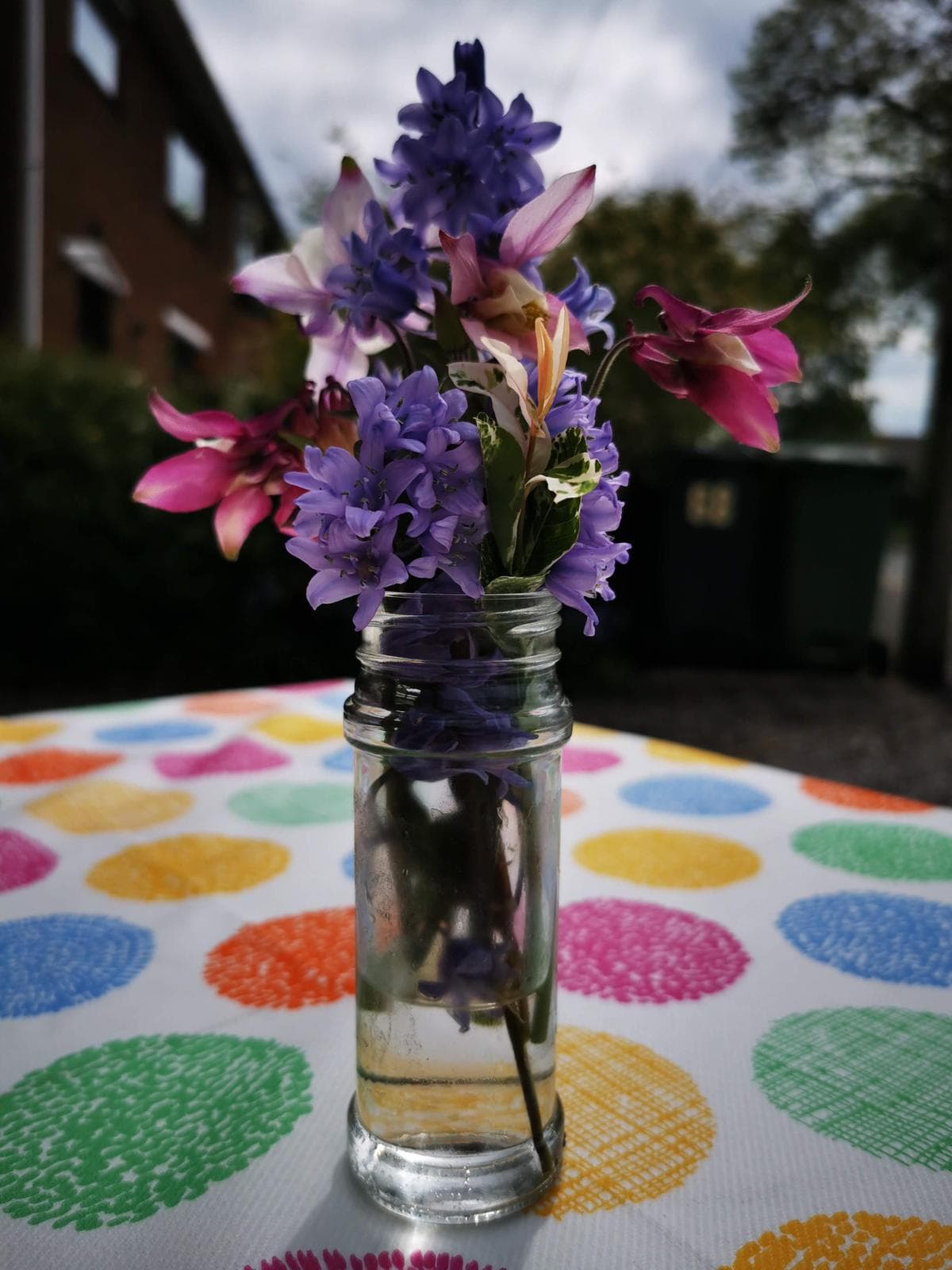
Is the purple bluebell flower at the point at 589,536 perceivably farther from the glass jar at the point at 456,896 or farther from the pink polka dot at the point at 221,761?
the pink polka dot at the point at 221,761

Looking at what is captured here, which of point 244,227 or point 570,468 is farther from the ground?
point 244,227

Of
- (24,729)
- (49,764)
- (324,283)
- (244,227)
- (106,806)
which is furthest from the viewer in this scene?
(244,227)

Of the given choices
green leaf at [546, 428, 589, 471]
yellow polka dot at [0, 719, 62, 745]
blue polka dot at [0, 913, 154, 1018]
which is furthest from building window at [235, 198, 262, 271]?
green leaf at [546, 428, 589, 471]

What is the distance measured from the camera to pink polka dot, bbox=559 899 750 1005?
2.29 ft

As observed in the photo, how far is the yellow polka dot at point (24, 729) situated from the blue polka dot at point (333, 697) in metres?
0.40

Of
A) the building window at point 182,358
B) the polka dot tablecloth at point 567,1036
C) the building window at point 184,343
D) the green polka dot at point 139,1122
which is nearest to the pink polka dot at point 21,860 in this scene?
the polka dot tablecloth at point 567,1036

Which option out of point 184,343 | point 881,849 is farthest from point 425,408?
point 184,343

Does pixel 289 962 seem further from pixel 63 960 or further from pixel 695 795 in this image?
pixel 695 795

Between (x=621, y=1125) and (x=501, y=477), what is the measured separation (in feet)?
1.18

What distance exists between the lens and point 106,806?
3.54ft

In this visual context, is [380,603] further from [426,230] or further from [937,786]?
[937,786]

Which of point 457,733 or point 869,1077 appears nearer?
point 457,733

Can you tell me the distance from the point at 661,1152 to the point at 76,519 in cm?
430

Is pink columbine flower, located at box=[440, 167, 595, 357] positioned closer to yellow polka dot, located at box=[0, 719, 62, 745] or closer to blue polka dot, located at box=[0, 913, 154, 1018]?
blue polka dot, located at box=[0, 913, 154, 1018]
